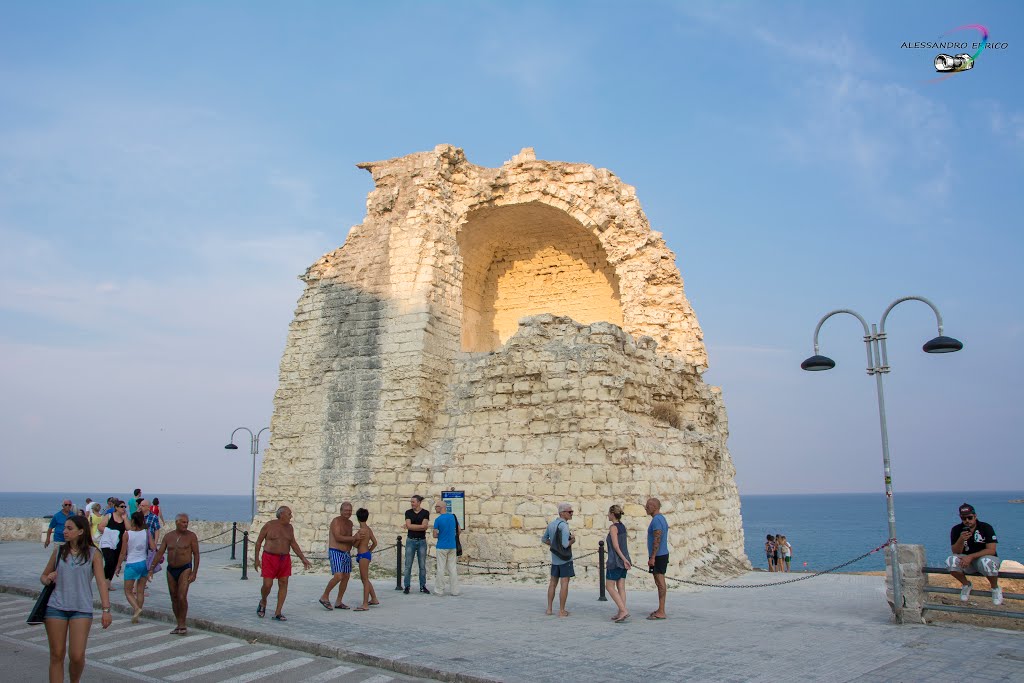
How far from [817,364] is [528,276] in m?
9.63

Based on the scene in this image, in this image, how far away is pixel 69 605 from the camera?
17.8 feet

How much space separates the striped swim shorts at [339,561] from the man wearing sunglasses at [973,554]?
7020mm

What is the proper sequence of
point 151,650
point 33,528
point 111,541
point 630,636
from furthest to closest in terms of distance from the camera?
point 33,528, point 111,541, point 630,636, point 151,650

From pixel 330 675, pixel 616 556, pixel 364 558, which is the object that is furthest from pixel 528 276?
pixel 330 675

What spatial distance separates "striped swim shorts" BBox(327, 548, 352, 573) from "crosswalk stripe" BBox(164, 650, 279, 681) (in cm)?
204

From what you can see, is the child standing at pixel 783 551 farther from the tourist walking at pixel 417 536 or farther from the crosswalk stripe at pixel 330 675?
the crosswalk stripe at pixel 330 675

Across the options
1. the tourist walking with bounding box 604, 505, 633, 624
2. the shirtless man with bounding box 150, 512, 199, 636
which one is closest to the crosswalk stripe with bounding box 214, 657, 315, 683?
the shirtless man with bounding box 150, 512, 199, 636

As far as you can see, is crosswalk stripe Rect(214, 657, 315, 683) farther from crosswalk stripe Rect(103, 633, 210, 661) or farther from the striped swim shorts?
the striped swim shorts

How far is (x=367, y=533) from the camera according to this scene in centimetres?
988

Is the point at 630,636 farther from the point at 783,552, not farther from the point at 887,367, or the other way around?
the point at 783,552

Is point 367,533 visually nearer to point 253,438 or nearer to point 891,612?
point 891,612

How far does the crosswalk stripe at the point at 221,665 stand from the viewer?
6555mm

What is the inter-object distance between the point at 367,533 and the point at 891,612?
6.52 metres

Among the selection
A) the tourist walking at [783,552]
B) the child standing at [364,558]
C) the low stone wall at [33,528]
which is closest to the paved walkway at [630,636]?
the child standing at [364,558]
